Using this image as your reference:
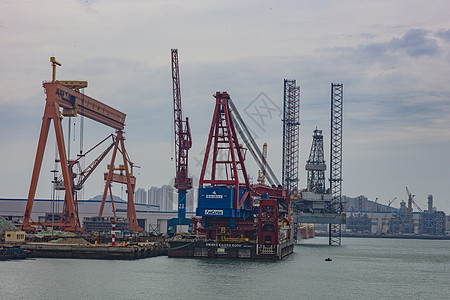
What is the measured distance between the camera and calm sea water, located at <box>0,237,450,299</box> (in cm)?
5338

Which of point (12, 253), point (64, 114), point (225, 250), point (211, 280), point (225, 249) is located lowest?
point (211, 280)

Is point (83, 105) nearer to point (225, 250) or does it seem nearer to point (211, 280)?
point (225, 250)

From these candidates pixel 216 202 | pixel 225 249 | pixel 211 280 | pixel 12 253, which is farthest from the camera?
pixel 216 202

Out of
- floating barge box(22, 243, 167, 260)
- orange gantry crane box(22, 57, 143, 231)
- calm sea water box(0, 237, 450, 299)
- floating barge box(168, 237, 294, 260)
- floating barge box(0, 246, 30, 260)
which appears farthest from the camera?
orange gantry crane box(22, 57, 143, 231)

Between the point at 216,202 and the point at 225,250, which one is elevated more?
the point at 216,202

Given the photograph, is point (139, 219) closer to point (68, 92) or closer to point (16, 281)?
point (68, 92)

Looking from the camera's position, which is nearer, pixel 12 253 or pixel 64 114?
pixel 12 253

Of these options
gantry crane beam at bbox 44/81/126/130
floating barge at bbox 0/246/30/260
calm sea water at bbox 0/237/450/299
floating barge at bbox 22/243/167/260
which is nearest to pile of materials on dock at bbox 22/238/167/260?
floating barge at bbox 22/243/167/260

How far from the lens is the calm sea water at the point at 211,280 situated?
5338 centimetres

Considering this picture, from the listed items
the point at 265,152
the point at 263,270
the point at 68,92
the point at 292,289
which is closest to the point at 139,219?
the point at 265,152

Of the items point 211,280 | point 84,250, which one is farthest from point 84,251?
point 211,280

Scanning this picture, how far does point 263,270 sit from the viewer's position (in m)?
70.5

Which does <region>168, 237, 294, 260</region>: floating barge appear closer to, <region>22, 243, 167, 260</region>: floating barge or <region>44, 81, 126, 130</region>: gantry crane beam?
<region>22, 243, 167, 260</region>: floating barge

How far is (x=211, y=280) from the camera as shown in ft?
201
